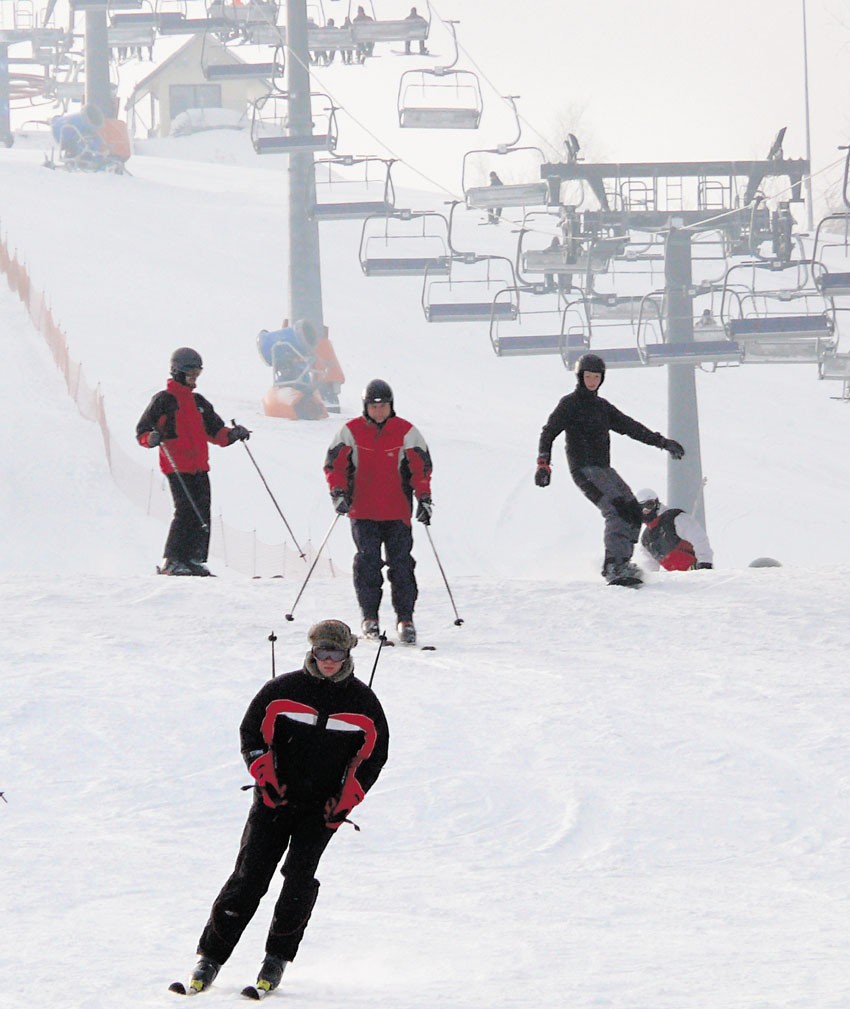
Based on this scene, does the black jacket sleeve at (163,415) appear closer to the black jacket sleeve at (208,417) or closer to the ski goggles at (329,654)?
the black jacket sleeve at (208,417)

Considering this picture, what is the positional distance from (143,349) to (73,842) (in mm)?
31170

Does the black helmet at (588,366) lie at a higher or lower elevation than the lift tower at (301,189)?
lower

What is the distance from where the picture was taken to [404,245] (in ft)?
189

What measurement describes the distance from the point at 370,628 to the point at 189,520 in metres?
2.37

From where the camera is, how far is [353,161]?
27.2 meters

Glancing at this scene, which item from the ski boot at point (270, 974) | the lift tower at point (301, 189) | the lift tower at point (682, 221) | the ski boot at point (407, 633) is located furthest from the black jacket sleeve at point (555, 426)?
the lift tower at point (301, 189)

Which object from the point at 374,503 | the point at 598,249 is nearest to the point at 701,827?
the point at 374,503

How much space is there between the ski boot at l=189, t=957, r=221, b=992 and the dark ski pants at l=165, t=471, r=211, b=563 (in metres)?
6.70

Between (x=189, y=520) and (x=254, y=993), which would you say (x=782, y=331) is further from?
(x=254, y=993)

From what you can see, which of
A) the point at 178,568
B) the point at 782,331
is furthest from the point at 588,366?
the point at 782,331

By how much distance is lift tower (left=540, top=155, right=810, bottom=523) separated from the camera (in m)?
23.8

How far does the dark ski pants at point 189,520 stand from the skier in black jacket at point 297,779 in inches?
256

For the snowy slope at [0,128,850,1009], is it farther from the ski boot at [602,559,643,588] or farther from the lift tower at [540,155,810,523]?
the lift tower at [540,155,810,523]

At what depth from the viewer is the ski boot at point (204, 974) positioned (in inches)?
201
